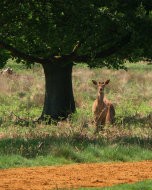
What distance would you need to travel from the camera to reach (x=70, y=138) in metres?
18.1

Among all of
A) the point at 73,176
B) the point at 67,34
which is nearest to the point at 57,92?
the point at 67,34

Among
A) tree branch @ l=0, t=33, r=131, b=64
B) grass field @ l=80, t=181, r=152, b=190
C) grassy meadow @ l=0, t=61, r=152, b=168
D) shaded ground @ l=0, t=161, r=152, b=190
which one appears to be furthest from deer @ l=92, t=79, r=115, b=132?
grass field @ l=80, t=181, r=152, b=190

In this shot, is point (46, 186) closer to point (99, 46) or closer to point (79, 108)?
point (99, 46)

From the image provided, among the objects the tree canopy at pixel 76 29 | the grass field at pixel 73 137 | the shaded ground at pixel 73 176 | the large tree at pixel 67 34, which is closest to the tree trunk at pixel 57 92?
the large tree at pixel 67 34

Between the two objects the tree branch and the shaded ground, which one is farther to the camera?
the tree branch

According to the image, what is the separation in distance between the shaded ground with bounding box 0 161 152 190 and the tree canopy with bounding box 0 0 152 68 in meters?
6.19

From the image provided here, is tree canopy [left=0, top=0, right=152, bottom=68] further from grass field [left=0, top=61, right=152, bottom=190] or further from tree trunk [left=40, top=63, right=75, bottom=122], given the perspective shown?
grass field [left=0, top=61, right=152, bottom=190]

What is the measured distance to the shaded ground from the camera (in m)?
12.6

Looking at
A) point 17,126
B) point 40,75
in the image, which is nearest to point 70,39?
point 17,126

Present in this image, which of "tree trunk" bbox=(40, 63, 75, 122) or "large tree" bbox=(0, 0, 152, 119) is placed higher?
"large tree" bbox=(0, 0, 152, 119)

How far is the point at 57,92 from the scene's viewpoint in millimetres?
26672

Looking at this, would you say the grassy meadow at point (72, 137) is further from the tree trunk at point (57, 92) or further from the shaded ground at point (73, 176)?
the tree trunk at point (57, 92)

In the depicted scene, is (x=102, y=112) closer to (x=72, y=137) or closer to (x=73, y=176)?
(x=72, y=137)

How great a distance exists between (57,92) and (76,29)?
6639mm
